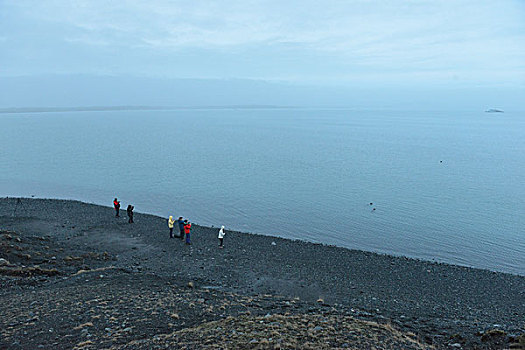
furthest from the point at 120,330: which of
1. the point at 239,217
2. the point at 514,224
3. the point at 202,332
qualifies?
the point at 514,224

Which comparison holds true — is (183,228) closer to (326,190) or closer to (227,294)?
(227,294)

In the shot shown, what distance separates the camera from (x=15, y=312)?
13.0 m

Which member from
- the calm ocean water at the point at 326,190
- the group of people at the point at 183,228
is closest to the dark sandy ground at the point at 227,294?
the group of people at the point at 183,228

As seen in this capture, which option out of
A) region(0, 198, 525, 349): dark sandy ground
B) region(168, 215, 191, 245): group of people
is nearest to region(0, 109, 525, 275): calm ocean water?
region(0, 198, 525, 349): dark sandy ground

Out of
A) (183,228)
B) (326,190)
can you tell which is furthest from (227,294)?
(326,190)

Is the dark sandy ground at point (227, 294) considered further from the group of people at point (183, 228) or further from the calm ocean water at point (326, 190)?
the calm ocean water at point (326, 190)

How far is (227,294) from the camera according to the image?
52.7ft

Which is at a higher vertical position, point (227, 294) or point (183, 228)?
point (183, 228)

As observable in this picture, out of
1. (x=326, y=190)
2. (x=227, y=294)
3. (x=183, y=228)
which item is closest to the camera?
(x=227, y=294)

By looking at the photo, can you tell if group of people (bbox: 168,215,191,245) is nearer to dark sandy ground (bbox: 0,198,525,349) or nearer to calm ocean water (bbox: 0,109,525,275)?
dark sandy ground (bbox: 0,198,525,349)

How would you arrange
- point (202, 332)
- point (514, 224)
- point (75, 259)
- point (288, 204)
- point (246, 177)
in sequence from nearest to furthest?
point (202, 332) < point (75, 259) < point (514, 224) < point (288, 204) < point (246, 177)

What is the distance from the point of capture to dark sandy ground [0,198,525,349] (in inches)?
453

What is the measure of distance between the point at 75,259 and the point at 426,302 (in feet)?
57.9

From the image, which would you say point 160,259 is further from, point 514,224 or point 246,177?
point 246,177
